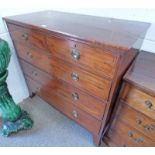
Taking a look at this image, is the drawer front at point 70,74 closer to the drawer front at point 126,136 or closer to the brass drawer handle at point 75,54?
the brass drawer handle at point 75,54

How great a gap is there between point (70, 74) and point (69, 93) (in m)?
0.20

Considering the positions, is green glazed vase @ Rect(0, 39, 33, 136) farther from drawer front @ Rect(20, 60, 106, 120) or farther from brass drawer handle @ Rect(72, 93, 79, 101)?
brass drawer handle @ Rect(72, 93, 79, 101)

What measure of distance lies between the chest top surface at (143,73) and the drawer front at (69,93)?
26cm

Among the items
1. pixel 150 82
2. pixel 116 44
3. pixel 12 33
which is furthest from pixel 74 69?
pixel 12 33

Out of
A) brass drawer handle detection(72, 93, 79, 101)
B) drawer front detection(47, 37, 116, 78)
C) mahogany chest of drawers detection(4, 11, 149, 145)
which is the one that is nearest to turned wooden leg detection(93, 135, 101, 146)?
mahogany chest of drawers detection(4, 11, 149, 145)

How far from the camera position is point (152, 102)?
0.76m

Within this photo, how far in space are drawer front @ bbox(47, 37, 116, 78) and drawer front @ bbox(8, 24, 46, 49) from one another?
79 mm

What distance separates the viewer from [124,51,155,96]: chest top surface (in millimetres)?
759

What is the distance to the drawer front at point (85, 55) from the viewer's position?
0.71 meters

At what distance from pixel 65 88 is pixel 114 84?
17.4 inches

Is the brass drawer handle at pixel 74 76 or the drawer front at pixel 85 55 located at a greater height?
the drawer front at pixel 85 55

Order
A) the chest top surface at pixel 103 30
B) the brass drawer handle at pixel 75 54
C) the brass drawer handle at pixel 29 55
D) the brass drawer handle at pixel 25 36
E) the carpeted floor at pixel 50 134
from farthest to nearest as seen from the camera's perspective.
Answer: the carpeted floor at pixel 50 134 < the brass drawer handle at pixel 29 55 < the brass drawer handle at pixel 25 36 < the brass drawer handle at pixel 75 54 < the chest top surface at pixel 103 30

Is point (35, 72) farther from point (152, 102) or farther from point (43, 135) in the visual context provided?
point (152, 102)

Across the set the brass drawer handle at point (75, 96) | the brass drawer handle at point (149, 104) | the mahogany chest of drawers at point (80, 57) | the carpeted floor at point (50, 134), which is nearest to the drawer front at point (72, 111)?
the mahogany chest of drawers at point (80, 57)
